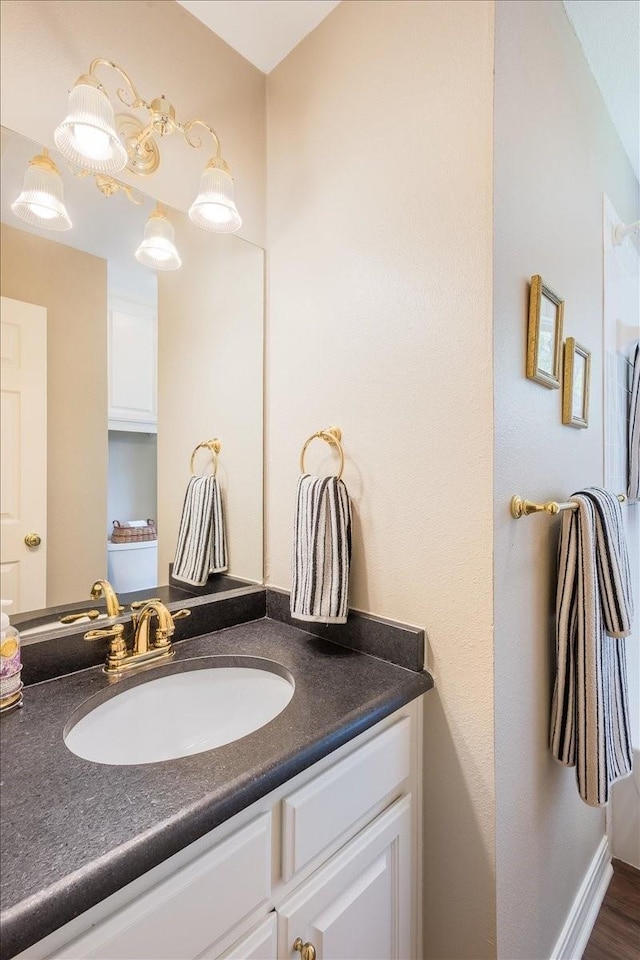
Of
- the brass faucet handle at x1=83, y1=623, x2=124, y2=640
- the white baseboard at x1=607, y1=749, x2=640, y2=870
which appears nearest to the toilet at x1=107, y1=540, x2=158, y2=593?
the brass faucet handle at x1=83, y1=623, x2=124, y2=640

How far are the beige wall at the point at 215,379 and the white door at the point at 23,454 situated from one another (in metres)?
0.28

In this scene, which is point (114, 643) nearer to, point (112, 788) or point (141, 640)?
point (141, 640)

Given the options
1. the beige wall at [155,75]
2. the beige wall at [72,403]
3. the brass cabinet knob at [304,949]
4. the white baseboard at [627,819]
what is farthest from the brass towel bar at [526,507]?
the white baseboard at [627,819]

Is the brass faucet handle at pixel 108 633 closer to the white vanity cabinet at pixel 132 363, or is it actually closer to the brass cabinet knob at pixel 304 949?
the white vanity cabinet at pixel 132 363

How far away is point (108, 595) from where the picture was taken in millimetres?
995

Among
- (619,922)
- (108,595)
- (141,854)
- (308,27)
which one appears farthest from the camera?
(619,922)

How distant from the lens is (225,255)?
1308 millimetres

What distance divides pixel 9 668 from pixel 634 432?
2.10 metres

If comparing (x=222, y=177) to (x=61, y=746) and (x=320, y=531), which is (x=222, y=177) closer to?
(x=320, y=531)

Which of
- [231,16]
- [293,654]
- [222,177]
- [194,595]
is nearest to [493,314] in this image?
[222,177]

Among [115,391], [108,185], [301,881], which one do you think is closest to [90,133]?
[108,185]

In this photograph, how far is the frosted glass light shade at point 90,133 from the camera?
0.86 metres

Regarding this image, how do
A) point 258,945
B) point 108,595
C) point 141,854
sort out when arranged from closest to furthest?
point 141,854 → point 258,945 → point 108,595

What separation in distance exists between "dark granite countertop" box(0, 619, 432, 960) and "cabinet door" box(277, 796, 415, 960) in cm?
22
